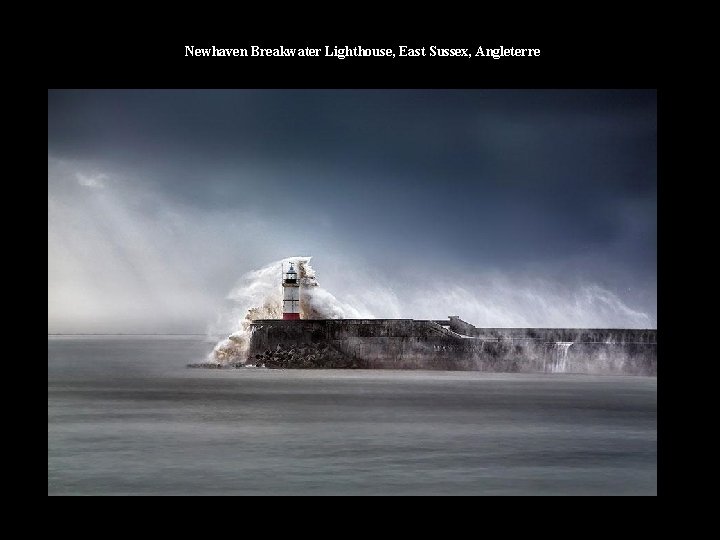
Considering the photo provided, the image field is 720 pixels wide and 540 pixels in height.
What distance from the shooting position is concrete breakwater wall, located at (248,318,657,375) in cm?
2857

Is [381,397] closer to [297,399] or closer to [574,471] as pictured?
[297,399]

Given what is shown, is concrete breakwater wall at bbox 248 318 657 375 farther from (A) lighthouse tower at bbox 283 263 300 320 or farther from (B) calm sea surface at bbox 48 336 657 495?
(B) calm sea surface at bbox 48 336 657 495

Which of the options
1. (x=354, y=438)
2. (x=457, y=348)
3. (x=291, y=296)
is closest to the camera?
(x=354, y=438)

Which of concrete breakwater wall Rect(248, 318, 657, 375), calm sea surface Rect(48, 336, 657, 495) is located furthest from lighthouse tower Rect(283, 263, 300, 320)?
calm sea surface Rect(48, 336, 657, 495)

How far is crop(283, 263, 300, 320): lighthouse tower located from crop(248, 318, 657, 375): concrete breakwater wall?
4.48 feet

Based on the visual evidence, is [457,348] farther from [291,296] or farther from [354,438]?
[354,438]

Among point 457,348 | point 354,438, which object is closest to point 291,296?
point 457,348

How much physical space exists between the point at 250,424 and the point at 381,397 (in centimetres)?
552

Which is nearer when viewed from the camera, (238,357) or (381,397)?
(381,397)

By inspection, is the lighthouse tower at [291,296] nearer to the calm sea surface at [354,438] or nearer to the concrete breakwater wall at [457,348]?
the concrete breakwater wall at [457,348]

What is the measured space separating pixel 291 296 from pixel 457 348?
596 cm

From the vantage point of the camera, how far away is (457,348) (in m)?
29.5
